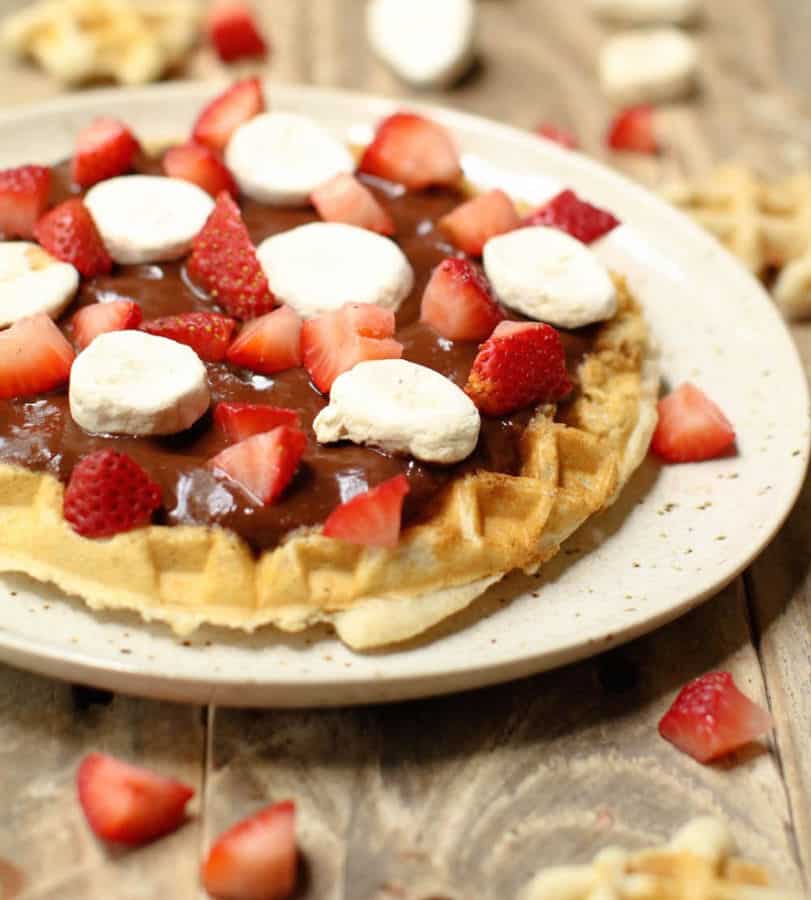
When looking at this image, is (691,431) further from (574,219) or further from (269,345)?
(269,345)

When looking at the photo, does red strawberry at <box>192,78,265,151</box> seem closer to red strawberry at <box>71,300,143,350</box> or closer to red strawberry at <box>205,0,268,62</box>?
red strawberry at <box>71,300,143,350</box>

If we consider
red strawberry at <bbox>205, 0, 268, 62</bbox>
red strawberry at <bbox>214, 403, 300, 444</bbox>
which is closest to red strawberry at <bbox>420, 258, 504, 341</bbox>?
red strawberry at <bbox>214, 403, 300, 444</bbox>

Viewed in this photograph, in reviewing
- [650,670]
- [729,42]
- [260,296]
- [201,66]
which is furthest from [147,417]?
[729,42]

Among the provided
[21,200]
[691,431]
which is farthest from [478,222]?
[21,200]

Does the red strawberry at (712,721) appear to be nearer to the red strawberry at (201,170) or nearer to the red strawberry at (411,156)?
the red strawberry at (411,156)

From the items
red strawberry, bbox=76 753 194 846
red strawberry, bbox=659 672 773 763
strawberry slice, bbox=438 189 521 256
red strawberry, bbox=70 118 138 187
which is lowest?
red strawberry, bbox=659 672 773 763

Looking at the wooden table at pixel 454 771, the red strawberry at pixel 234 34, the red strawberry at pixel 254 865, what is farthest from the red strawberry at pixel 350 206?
A: the red strawberry at pixel 234 34
